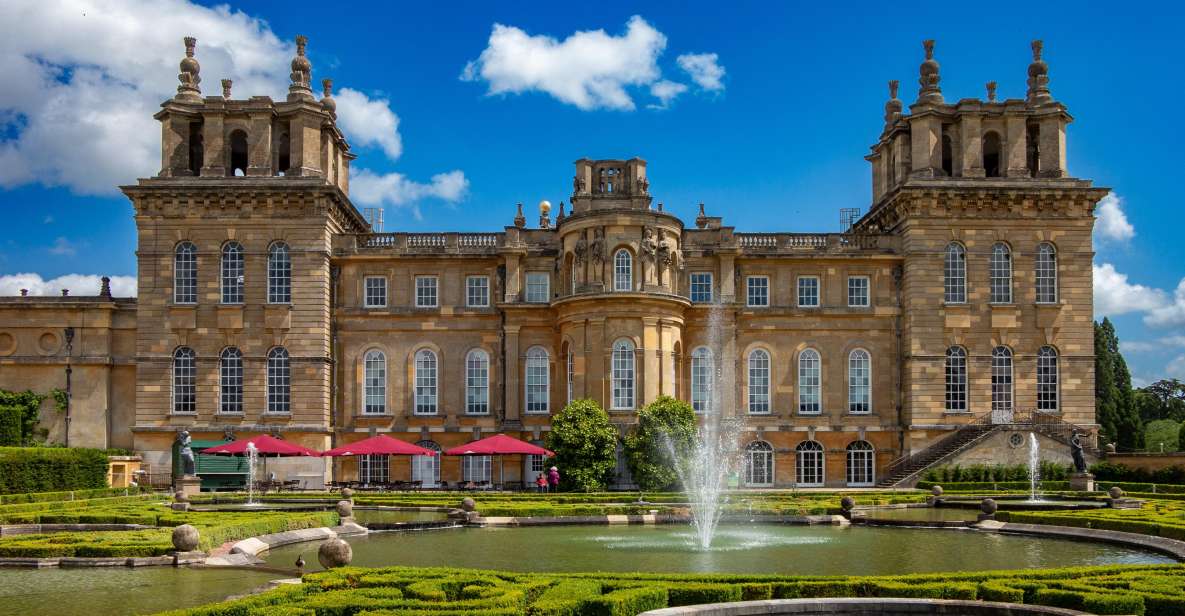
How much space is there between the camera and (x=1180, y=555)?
757 inches

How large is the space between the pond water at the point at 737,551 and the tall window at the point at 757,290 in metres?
17.8

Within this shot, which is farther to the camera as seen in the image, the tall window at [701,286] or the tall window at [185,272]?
the tall window at [701,286]

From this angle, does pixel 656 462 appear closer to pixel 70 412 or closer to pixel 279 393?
pixel 279 393

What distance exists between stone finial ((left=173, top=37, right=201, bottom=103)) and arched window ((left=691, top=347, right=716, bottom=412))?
21380 mm

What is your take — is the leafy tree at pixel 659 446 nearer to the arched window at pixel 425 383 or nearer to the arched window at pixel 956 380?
the arched window at pixel 425 383

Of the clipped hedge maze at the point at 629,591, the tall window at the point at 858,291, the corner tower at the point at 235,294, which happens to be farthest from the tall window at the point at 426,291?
the clipped hedge maze at the point at 629,591

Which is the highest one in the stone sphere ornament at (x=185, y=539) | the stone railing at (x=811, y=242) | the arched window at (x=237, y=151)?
the arched window at (x=237, y=151)

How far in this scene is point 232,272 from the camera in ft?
139

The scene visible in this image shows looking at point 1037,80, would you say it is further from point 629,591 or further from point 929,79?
point 629,591

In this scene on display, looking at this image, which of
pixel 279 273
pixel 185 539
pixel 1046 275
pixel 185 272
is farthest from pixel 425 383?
pixel 185 539

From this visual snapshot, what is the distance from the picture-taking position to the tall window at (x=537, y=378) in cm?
4316

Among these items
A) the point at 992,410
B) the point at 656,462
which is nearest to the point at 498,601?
the point at 656,462

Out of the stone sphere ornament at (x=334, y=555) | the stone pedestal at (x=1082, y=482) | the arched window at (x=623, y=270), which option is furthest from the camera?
the arched window at (x=623, y=270)

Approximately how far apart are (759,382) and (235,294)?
65.8 feet
